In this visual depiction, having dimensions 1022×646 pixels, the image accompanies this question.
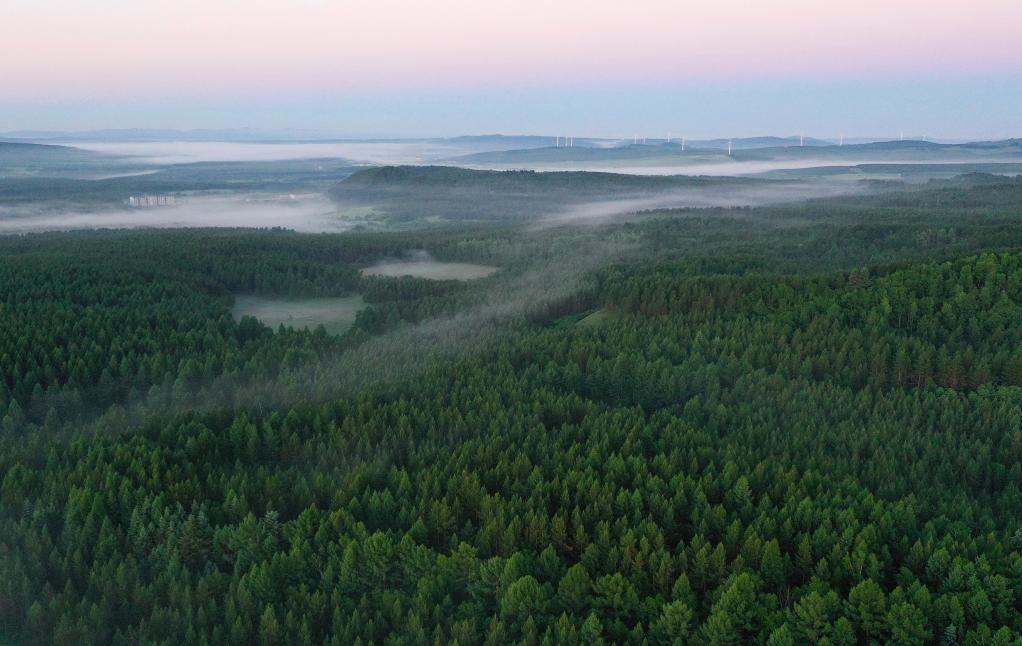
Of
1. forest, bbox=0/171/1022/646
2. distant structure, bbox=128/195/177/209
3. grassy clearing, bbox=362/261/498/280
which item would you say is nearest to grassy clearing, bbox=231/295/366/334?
forest, bbox=0/171/1022/646

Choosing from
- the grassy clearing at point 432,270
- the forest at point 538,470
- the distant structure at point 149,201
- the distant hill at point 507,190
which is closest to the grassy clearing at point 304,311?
the forest at point 538,470

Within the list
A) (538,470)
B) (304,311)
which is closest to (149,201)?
(304,311)

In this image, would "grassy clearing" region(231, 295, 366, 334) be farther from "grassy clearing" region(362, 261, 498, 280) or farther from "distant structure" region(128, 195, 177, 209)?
"distant structure" region(128, 195, 177, 209)

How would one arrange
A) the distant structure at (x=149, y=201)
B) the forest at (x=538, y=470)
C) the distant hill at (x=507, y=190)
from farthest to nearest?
the distant structure at (x=149, y=201), the distant hill at (x=507, y=190), the forest at (x=538, y=470)

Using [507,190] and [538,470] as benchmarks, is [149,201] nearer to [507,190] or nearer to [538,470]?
[507,190]

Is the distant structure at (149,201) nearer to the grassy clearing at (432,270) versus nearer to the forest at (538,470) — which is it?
the grassy clearing at (432,270)

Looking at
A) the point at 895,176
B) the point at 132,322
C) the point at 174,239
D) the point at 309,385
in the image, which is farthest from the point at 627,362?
the point at 895,176
